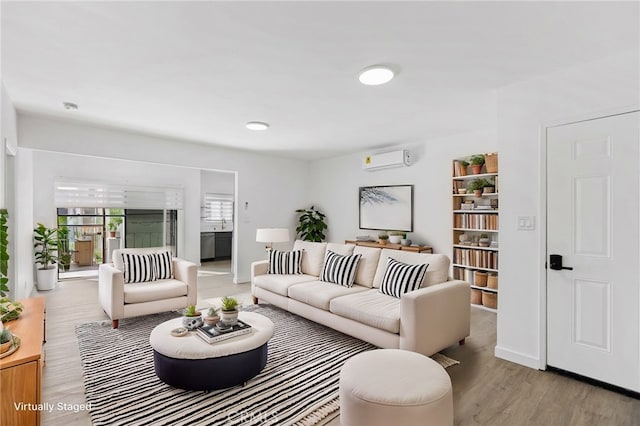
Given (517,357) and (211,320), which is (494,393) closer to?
(517,357)

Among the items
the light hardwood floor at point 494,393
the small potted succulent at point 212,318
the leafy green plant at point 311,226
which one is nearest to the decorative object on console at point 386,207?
the leafy green plant at point 311,226

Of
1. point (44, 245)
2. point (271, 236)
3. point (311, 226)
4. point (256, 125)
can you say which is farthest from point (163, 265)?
point (311, 226)

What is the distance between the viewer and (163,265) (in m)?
4.23

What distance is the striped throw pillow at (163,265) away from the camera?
13.7 ft

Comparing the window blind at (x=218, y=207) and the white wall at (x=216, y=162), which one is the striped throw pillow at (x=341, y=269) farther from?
the window blind at (x=218, y=207)

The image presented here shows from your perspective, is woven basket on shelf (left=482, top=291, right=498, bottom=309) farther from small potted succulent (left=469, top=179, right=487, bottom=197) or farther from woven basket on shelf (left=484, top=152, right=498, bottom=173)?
woven basket on shelf (left=484, top=152, right=498, bottom=173)

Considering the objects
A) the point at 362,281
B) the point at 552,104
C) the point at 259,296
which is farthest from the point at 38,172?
the point at 552,104

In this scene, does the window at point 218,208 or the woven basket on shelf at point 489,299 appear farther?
the window at point 218,208

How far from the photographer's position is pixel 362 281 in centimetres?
385

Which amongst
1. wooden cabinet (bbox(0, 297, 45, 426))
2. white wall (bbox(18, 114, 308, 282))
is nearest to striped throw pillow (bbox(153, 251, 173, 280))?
white wall (bbox(18, 114, 308, 282))

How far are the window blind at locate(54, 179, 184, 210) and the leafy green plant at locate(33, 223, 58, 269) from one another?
32.3 inches

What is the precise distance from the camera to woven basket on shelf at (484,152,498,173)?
4.19 m

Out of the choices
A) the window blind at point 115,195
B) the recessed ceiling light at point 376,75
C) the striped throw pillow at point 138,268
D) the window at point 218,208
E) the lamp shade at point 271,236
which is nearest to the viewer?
the recessed ceiling light at point 376,75

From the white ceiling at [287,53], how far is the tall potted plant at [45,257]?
2764mm
